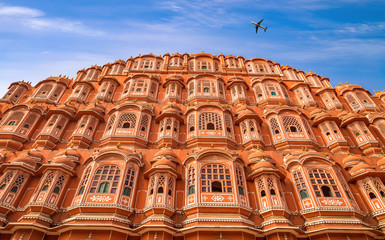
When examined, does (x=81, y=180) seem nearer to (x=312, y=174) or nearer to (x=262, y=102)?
(x=312, y=174)

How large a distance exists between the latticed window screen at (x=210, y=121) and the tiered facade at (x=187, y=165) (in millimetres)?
88

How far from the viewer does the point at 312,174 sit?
16375 millimetres

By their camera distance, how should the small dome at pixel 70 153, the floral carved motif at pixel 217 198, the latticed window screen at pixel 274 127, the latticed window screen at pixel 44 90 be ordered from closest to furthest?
the floral carved motif at pixel 217 198 → the small dome at pixel 70 153 → the latticed window screen at pixel 274 127 → the latticed window screen at pixel 44 90

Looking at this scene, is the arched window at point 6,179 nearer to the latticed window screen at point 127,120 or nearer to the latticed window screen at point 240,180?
the latticed window screen at point 127,120

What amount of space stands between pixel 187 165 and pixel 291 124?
10722 mm

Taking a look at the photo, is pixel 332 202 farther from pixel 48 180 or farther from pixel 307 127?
pixel 48 180

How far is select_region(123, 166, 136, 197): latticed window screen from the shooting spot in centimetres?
1522

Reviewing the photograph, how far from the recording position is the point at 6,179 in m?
15.5

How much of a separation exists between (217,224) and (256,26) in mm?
22229

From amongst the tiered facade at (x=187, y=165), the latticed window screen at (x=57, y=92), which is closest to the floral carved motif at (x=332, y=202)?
the tiered facade at (x=187, y=165)

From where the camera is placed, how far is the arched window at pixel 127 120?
21.2 meters

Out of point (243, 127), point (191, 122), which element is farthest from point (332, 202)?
point (191, 122)

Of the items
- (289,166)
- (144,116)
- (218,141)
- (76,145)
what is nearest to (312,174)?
(289,166)

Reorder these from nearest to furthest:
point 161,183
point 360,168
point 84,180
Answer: point 161,183 < point 84,180 < point 360,168
